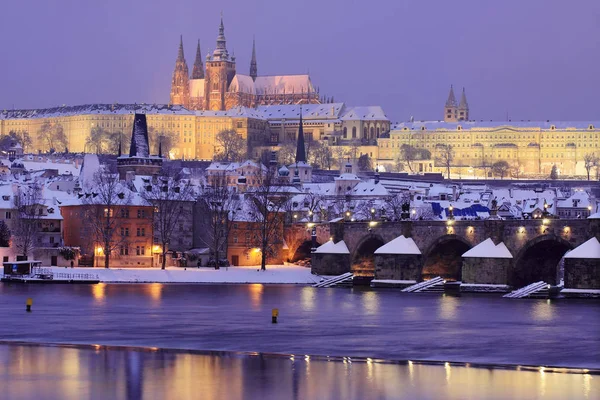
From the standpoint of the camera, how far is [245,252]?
306 ft

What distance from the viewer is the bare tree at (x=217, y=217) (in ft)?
290

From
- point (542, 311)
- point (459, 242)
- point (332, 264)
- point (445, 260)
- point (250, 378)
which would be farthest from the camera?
point (332, 264)

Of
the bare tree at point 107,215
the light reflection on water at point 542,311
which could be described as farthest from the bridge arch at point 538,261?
the bare tree at point 107,215

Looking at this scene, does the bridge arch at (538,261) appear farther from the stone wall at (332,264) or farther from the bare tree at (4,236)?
the bare tree at (4,236)

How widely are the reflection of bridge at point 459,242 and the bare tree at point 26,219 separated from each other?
18.3 meters

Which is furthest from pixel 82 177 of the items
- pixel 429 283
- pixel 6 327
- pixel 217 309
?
pixel 6 327

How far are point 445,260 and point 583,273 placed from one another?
559 inches

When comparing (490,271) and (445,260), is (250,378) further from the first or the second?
(445,260)

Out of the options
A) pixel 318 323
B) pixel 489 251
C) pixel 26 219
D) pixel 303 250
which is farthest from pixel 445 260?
pixel 318 323

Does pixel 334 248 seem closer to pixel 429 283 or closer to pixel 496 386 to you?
pixel 429 283

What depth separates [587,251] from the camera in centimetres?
6469

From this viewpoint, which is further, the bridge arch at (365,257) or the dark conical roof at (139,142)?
the dark conical roof at (139,142)

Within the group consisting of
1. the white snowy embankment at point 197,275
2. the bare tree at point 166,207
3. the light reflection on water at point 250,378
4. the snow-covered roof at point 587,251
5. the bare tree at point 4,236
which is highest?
the bare tree at point 166,207

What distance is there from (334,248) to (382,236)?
3.45 meters
